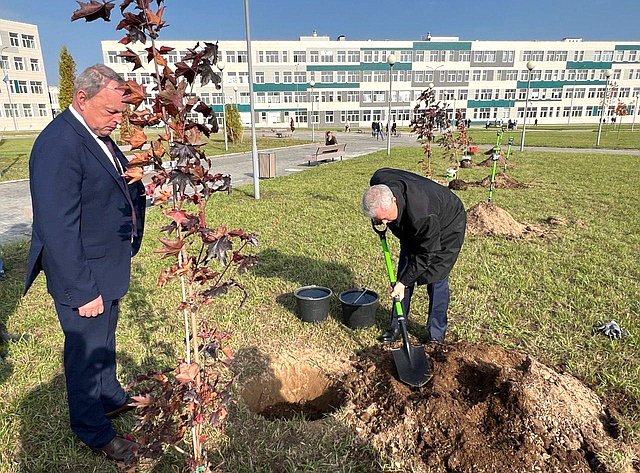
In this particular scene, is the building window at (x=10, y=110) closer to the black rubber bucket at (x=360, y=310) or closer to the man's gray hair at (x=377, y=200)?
the black rubber bucket at (x=360, y=310)

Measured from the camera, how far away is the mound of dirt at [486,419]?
224 centimetres

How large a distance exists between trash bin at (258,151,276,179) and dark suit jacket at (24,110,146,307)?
34.1ft

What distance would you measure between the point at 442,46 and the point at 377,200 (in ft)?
206

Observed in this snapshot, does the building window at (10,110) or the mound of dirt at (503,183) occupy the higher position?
the building window at (10,110)

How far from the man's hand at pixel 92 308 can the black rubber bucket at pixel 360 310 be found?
2121 millimetres

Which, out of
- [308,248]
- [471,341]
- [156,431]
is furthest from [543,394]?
[308,248]

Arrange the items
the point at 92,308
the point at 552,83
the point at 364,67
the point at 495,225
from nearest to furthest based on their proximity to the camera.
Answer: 1. the point at 92,308
2. the point at 495,225
3. the point at 364,67
4. the point at 552,83

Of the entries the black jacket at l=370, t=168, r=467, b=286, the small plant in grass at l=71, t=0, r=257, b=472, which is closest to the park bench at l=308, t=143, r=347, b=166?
the black jacket at l=370, t=168, r=467, b=286

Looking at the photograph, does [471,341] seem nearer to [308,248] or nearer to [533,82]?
[308,248]

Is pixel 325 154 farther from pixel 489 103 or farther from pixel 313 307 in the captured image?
pixel 489 103

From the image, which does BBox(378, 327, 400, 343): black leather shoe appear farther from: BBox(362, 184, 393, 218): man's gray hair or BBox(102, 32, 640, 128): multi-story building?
BBox(102, 32, 640, 128): multi-story building

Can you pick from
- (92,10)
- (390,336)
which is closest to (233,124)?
(390,336)

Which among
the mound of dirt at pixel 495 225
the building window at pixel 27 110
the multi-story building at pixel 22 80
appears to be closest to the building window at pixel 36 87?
the multi-story building at pixel 22 80

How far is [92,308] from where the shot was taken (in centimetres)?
202
